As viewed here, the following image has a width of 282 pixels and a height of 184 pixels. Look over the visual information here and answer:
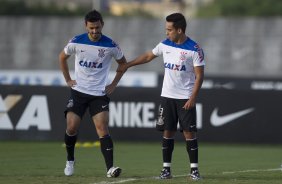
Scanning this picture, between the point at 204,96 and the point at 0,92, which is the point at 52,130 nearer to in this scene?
the point at 0,92

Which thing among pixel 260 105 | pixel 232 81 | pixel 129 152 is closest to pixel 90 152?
pixel 129 152

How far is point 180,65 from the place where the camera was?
1352cm

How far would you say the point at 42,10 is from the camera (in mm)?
55656

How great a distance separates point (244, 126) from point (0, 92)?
5.74 meters

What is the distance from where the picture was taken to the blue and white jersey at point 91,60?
45.4 feet

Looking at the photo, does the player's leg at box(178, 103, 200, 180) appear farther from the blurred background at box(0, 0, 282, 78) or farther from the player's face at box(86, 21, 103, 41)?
the blurred background at box(0, 0, 282, 78)

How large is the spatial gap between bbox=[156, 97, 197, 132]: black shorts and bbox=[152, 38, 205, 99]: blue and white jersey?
0.31 feet

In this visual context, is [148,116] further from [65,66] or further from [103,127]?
[103,127]

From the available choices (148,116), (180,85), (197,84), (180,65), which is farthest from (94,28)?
(148,116)

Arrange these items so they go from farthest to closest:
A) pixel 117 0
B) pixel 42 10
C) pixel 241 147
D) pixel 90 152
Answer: pixel 117 0 < pixel 42 10 < pixel 241 147 < pixel 90 152

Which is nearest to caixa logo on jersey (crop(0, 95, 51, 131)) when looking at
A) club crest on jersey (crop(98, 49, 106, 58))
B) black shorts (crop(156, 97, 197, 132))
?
club crest on jersey (crop(98, 49, 106, 58))

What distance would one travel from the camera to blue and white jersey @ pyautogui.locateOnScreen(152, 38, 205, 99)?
1348cm

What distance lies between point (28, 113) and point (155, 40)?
14966mm

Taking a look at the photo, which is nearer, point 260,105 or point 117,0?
point 260,105
